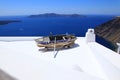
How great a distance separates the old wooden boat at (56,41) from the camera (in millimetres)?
8344

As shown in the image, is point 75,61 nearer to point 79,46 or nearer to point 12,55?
point 79,46

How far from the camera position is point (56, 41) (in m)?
8.62

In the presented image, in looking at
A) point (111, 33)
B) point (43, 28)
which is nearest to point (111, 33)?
point (111, 33)

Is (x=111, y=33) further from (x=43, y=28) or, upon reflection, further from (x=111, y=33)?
(x=43, y=28)

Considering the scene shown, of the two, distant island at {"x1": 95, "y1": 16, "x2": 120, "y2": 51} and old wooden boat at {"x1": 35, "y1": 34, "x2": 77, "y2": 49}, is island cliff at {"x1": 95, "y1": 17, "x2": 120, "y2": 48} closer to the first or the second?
distant island at {"x1": 95, "y1": 16, "x2": 120, "y2": 51}

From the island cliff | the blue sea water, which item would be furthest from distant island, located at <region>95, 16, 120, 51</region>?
the blue sea water

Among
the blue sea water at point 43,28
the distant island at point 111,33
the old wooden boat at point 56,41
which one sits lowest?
the blue sea water at point 43,28

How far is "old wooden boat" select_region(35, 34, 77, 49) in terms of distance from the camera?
8.34 meters

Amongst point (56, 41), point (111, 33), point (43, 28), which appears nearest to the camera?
point (56, 41)

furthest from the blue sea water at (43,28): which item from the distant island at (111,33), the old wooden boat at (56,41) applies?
the old wooden boat at (56,41)

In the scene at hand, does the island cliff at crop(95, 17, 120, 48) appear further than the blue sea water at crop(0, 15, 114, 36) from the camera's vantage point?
No

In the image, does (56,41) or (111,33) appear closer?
(56,41)

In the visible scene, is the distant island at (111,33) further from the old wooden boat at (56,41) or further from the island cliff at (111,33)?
the old wooden boat at (56,41)

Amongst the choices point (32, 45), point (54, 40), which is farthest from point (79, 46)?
point (32, 45)
